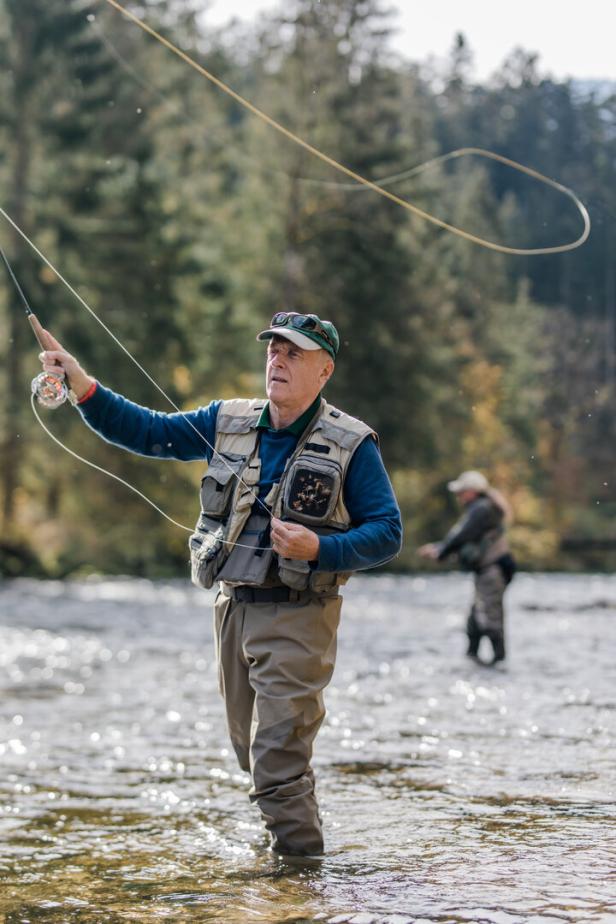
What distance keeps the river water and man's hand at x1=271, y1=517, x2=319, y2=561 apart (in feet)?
3.56


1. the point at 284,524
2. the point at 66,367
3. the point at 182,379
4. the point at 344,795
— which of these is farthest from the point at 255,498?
the point at 182,379

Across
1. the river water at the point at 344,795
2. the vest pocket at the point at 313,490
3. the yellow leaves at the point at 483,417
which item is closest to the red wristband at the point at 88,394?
the vest pocket at the point at 313,490

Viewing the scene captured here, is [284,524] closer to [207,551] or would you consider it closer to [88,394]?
[207,551]

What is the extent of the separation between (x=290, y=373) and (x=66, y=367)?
Answer: 78 cm

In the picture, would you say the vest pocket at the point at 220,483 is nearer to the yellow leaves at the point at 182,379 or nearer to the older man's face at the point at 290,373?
the older man's face at the point at 290,373

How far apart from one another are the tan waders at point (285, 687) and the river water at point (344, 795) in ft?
0.63

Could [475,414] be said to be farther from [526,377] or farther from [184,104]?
[184,104]

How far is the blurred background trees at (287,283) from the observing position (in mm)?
28734

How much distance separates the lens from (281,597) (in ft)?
15.5

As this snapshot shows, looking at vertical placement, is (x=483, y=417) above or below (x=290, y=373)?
above

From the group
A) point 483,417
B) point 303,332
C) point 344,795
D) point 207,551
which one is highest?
point 483,417

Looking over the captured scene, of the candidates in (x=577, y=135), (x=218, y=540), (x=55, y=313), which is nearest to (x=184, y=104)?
(x=55, y=313)

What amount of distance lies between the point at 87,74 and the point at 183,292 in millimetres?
5451

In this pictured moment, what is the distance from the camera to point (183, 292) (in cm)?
3244
